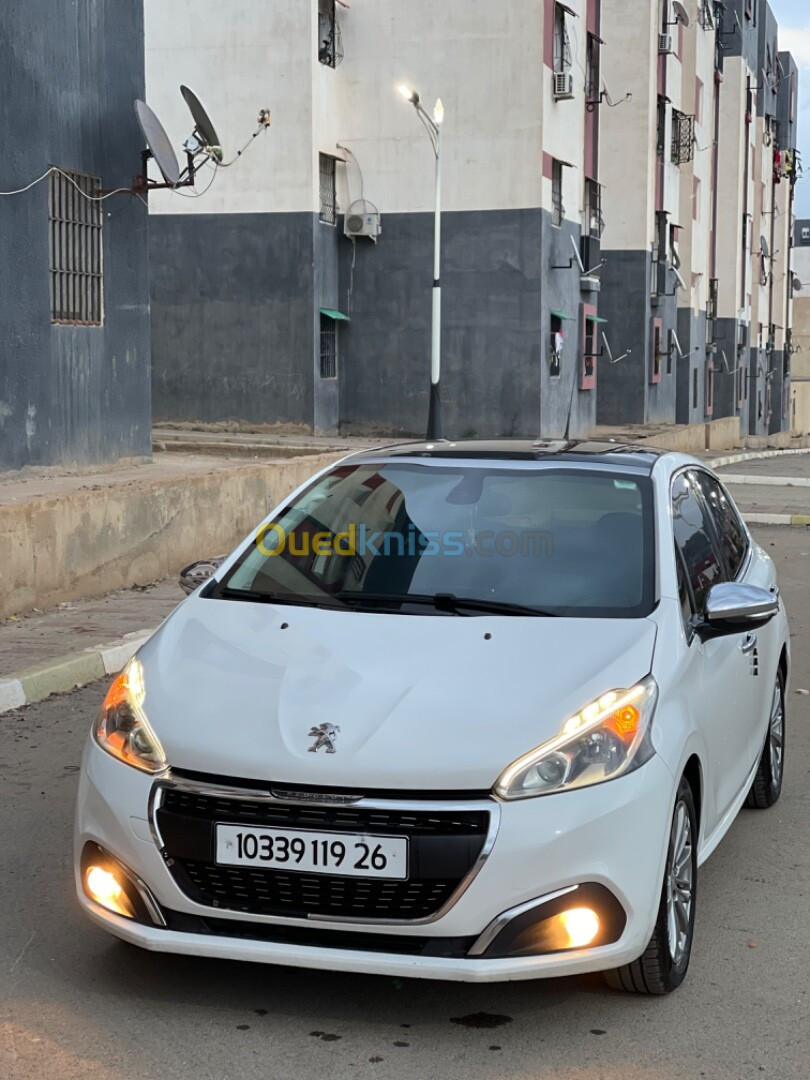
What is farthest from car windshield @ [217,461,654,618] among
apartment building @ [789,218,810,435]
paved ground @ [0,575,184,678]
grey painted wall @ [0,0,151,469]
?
apartment building @ [789,218,810,435]

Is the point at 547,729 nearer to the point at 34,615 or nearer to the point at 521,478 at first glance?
the point at 521,478

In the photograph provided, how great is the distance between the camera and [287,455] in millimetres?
23922

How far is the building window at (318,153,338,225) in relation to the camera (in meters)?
31.4

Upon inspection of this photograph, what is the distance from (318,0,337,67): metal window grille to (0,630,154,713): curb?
23.9 metres

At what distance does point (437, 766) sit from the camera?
371 cm

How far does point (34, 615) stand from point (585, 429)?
28936mm

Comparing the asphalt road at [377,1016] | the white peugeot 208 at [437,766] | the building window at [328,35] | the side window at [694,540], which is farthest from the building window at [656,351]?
the asphalt road at [377,1016]

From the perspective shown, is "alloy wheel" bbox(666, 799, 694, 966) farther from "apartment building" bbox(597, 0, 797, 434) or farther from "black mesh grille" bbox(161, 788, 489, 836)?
"apartment building" bbox(597, 0, 797, 434)

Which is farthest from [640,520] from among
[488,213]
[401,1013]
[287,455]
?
[488,213]

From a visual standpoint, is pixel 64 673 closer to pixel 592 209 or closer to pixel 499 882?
pixel 499 882

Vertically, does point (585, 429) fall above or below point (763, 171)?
below

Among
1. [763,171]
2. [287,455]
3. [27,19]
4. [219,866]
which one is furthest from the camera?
[763,171]

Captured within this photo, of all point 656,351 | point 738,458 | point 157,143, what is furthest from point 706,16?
point 157,143

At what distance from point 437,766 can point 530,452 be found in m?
2.03
